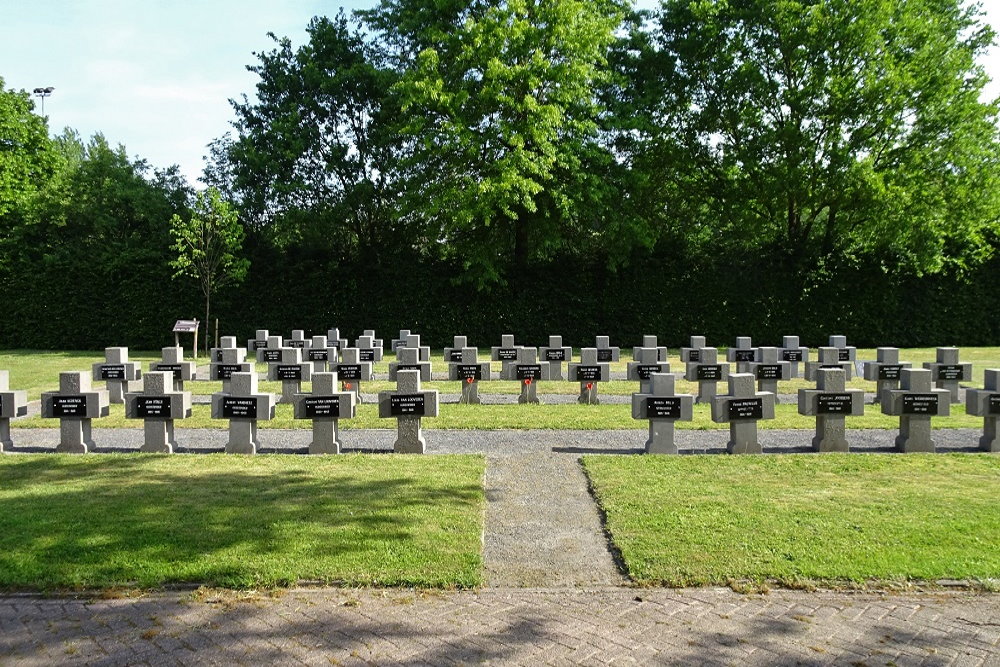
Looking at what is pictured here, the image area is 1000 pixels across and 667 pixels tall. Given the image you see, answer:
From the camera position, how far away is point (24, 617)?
186 inches

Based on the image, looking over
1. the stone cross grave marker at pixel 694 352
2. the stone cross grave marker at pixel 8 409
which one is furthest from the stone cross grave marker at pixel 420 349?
the stone cross grave marker at pixel 8 409

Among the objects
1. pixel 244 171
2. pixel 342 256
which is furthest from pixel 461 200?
pixel 244 171

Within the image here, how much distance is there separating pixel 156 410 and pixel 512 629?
6.89m

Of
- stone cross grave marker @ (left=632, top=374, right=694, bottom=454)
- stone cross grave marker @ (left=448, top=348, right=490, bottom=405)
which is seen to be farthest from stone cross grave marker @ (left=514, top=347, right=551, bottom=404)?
stone cross grave marker @ (left=632, top=374, right=694, bottom=454)

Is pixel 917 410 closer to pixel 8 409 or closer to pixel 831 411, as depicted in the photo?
pixel 831 411

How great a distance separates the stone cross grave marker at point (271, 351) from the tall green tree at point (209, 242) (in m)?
8.71

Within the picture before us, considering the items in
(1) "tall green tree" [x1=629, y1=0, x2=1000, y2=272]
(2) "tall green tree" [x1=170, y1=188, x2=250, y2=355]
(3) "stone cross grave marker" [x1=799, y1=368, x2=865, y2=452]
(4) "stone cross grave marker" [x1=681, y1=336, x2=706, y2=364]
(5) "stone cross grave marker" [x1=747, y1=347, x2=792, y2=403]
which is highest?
(1) "tall green tree" [x1=629, y1=0, x2=1000, y2=272]

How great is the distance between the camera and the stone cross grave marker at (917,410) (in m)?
9.90

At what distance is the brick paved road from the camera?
4219mm

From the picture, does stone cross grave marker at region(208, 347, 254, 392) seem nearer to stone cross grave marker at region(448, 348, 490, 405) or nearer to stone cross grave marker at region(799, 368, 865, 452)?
stone cross grave marker at region(448, 348, 490, 405)

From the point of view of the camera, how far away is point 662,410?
383 inches

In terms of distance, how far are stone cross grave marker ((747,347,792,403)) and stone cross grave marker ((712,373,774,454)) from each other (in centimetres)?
469

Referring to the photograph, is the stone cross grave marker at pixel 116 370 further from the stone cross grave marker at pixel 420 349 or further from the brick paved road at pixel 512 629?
the brick paved road at pixel 512 629

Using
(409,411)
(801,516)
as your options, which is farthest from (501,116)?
(801,516)
